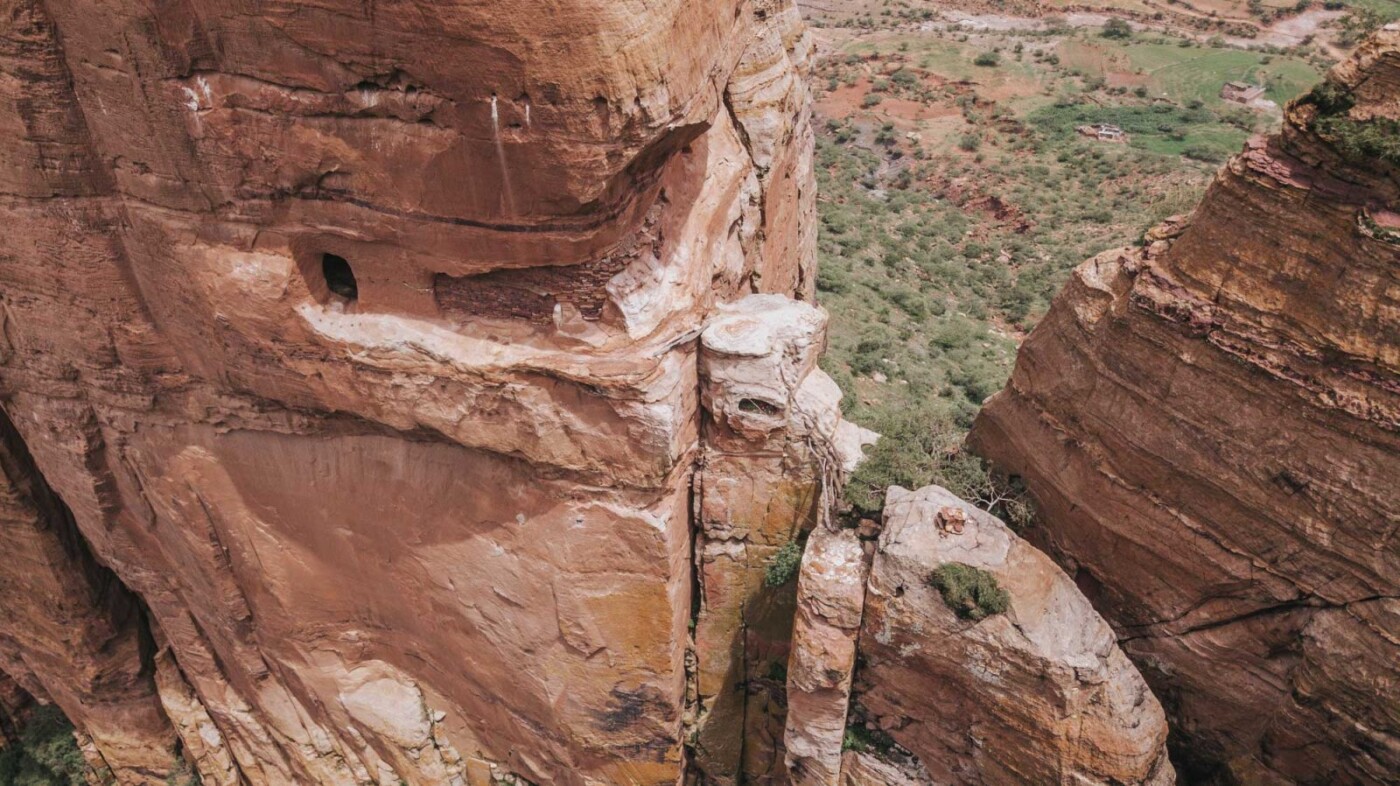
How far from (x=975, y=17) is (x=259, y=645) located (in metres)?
68.1

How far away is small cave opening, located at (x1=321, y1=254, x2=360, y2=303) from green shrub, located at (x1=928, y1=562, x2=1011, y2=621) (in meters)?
8.04

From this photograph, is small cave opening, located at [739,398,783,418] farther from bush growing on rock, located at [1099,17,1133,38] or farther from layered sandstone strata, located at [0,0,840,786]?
bush growing on rock, located at [1099,17,1133,38]

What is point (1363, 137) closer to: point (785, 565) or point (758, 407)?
point (758, 407)

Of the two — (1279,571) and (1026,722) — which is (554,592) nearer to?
(1026,722)

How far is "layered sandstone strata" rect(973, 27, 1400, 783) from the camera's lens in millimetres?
8039

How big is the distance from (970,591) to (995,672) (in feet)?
3.23

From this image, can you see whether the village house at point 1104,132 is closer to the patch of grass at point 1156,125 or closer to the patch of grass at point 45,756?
the patch of grass at point 1156,125

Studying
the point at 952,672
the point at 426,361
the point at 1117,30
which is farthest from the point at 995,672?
the point at 1117,30

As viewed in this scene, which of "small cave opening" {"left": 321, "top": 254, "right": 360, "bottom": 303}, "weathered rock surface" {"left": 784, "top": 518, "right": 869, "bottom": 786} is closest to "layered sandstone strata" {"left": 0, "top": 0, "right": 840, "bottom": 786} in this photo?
"small cave opening" {"left": 321, "top": 254, "right": 360, "bottom": 303}

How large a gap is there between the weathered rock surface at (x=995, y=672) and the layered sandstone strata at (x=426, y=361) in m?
1.71

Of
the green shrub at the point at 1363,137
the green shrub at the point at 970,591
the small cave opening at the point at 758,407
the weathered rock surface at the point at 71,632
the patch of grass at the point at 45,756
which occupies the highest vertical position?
the green shrub at the point at 1363,137

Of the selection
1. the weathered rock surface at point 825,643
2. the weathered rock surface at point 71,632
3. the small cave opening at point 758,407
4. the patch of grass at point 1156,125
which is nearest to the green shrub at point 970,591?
the weathered rock surface at point 825,643

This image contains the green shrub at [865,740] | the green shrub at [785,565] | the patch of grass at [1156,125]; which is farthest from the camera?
the patch of grass at [1156,125]

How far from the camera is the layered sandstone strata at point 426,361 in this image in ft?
26.7
